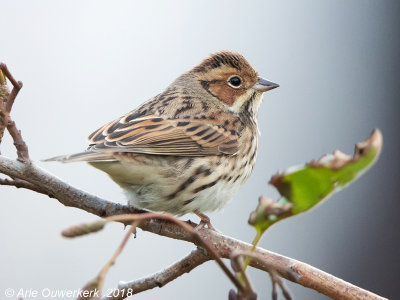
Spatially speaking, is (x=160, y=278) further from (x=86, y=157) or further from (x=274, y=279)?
(x=274, y=279)

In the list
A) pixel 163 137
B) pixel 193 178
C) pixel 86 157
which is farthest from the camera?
pixel 163 137

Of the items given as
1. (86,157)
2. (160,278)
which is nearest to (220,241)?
(160,278)

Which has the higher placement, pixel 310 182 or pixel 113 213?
pixel 310 182

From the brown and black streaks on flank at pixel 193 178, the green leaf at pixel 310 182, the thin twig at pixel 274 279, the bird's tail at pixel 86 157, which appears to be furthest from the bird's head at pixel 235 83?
the thin twig at pixel 274 279

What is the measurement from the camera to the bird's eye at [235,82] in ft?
13.6

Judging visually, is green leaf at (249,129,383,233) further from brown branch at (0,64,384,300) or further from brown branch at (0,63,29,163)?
brown branch at (0,63,29,163)

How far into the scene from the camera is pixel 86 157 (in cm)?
282

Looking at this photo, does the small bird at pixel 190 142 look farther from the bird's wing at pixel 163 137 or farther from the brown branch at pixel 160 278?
the brown branch at pixel 160 278

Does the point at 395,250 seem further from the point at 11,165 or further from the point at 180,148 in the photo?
the point at 11,165

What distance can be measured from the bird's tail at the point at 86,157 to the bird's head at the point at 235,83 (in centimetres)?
132

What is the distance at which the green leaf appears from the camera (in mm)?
1423

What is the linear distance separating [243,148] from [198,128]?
0.97 feet

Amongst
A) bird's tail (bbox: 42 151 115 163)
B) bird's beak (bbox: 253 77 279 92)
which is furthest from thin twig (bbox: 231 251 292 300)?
bird's beak (bbox: 253 77 279 92)

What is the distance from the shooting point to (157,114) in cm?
373
